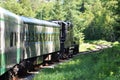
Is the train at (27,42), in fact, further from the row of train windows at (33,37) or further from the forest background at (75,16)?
the forest background at (75,16)

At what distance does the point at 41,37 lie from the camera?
94.1 feet

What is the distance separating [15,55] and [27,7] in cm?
8911

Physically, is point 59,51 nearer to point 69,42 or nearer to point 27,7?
point 69,42

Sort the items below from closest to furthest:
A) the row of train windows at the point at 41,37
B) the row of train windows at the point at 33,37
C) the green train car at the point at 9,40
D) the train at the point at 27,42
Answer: the green train car at the point at 9,40 < the train at the point at 27,42 < the row of train windows at the point at 33,37 < the row of train windows at the point at 41,37

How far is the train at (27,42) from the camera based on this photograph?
1544 cm

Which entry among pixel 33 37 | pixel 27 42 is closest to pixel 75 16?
pixel 33 37

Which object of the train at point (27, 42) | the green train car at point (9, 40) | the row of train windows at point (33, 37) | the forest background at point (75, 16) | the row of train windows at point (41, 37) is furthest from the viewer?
the forest background at point (75, 16)

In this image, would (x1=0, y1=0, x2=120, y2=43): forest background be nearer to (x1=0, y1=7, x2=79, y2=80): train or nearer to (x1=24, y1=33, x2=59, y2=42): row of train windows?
(x1=0, y1=7, x2=79, y2=80): train

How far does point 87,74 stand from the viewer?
770 inches

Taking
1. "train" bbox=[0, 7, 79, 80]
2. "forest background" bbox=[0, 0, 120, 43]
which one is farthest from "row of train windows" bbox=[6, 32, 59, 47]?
"forest background" bbox=[0, 0, 120, 43]

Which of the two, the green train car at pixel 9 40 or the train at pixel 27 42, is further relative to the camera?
the train at pixel 27 42

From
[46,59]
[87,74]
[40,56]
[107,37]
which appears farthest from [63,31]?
[107,37]

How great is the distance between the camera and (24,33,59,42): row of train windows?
24.2m

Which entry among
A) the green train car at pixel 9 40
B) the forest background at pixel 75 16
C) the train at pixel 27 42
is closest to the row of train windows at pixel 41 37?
the train at pixel 27 42
